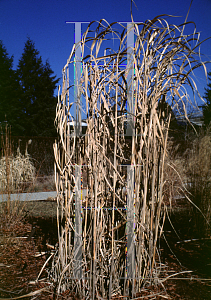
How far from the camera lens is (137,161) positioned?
1.36 metres

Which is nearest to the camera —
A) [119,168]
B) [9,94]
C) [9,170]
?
[119,168]

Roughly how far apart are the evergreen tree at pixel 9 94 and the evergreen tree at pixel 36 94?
43 cm

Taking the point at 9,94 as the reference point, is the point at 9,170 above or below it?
below

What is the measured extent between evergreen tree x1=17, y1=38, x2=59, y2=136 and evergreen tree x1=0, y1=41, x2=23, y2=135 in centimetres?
43

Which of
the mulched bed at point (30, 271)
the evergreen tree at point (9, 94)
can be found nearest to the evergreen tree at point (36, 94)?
the evergreen tree at point (9, 94)

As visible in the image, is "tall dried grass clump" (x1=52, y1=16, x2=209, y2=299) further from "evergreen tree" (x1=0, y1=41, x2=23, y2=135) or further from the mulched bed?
"evergreen tree" (x1=0, y1=41, x2=23, y2=135)

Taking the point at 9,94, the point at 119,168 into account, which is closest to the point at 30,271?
the point at 119,168

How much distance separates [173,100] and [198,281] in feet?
4.02

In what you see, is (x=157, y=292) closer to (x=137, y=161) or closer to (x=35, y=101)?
(x=137, y=161)

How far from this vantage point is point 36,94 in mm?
15703

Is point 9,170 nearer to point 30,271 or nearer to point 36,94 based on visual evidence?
point 30,271

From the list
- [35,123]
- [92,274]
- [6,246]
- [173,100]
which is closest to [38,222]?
[6,246]

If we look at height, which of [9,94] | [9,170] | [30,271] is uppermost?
[9,94]

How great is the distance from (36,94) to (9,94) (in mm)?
1639
